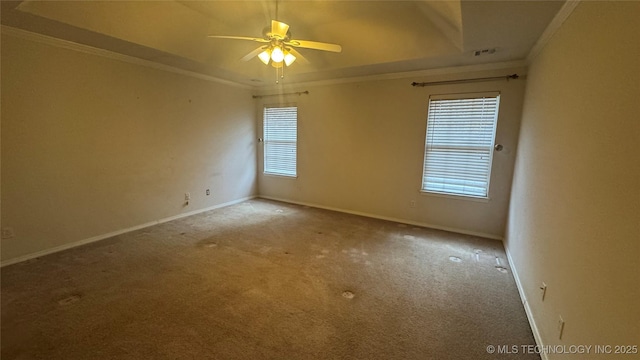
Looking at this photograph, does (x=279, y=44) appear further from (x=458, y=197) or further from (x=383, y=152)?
(x=458, y=197)

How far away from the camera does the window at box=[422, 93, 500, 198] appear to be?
3.67 meters

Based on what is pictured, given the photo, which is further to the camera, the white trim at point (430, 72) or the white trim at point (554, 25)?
the white trim at point (430, 72)

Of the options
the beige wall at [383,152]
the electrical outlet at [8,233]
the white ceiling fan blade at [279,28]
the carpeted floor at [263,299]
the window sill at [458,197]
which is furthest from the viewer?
the window sill at [458,197]

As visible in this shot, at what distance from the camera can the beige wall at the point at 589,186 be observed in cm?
105

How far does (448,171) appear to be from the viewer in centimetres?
399

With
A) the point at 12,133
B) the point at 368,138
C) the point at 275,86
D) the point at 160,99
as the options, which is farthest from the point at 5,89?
A: the point at 368,138

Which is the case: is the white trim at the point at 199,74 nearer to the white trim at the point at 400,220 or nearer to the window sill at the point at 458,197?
the window sill at the point at 458,197

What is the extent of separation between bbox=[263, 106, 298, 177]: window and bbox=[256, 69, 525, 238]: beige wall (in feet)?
0.60

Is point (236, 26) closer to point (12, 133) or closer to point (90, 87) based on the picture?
point (90, 87)

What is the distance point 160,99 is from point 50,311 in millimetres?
2936

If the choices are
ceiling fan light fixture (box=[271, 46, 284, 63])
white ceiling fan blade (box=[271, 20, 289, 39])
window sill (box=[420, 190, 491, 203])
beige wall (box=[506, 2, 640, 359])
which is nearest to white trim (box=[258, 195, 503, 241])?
window sill (box=[420, 190, 491, 203])

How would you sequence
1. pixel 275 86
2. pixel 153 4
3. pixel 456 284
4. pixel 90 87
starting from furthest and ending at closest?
pixel 275 86
pixel 90 87
pixel 153 4
pixel 456 284

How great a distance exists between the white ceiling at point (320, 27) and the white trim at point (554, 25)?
50 mm

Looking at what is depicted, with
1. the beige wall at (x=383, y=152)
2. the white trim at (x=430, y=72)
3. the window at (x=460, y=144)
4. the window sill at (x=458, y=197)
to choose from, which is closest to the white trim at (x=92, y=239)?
the beige wall at (x=383, y=152)
